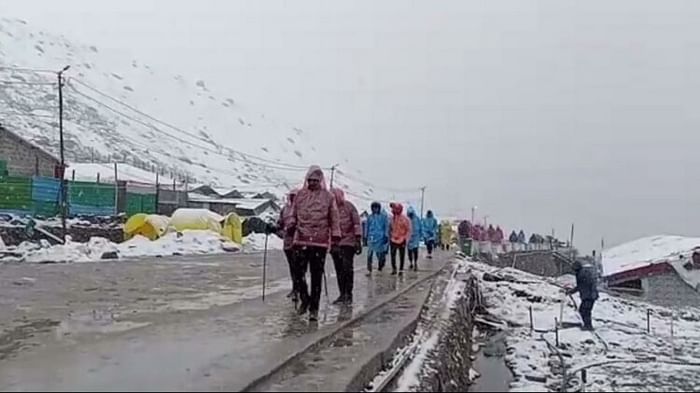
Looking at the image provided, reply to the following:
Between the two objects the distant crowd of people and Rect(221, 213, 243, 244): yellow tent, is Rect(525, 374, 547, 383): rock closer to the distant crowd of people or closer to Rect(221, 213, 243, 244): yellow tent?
Rect(221, 213, 243, 244): yellow tent

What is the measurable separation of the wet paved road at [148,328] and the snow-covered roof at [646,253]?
25198 mm

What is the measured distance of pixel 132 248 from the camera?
29422 millimetres

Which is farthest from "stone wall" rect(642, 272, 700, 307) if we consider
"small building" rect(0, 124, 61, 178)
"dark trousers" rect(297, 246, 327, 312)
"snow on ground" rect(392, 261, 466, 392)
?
"small building" rect(0, 124, 61, 178)

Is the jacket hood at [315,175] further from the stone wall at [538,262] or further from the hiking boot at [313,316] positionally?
the stone wall at [538,262]

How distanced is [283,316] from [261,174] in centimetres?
10658

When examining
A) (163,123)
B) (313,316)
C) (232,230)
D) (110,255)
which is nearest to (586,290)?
(313,316)

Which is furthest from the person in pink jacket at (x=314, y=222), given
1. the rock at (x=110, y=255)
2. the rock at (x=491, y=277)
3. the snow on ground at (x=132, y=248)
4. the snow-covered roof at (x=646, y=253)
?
the snow-covered roof at (x=646, y=253)

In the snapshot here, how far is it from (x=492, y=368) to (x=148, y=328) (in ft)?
16.0

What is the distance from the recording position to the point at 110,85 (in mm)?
142625

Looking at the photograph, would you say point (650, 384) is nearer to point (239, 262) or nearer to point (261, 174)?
point (239, 262)

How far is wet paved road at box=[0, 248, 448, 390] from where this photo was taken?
271 inches

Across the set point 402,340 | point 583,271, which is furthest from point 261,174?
point 402,340

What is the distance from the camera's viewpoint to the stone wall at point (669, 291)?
120 feet

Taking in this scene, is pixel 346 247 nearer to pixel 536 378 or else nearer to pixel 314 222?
pixel 314 222
